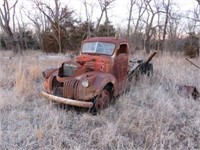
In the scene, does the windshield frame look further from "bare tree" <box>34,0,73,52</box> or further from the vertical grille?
"bare tree" <box>34,0,73,52</box>

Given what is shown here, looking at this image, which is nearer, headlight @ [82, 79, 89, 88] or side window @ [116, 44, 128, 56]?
headlight @ [82, 79, 89, 88]

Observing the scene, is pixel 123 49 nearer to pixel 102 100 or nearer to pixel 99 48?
pixel 99 48

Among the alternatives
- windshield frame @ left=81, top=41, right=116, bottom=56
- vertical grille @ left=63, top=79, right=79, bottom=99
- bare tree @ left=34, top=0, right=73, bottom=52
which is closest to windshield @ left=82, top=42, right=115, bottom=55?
windshield frame @ left=81, top=41, right=116, bottom=56

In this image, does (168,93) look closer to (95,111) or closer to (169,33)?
(95,111)

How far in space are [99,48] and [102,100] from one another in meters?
1.55

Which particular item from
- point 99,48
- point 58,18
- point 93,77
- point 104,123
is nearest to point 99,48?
point 99,48

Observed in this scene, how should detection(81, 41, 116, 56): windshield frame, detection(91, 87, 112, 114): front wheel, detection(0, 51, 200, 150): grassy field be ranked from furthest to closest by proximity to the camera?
detection(81, 41, 116, 56): windshield frame → detection(91, 87, 112, 114): front wheel → detection(0, 51, 200, 150): grassy field

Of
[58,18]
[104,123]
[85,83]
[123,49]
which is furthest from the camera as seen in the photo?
[58,18]

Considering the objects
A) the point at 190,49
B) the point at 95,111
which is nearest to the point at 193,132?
the point at 95,111

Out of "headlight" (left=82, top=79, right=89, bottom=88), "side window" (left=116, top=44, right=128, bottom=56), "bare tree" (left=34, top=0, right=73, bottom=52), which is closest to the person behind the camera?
"headlight" (left=82, top=79, right=89, bottom=88)

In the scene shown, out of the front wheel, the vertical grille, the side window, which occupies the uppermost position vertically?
the side window

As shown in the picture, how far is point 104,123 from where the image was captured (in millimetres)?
4555

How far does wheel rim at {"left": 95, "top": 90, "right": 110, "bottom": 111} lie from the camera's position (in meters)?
4.96

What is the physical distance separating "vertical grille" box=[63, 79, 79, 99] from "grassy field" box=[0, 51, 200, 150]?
32 centimetres
